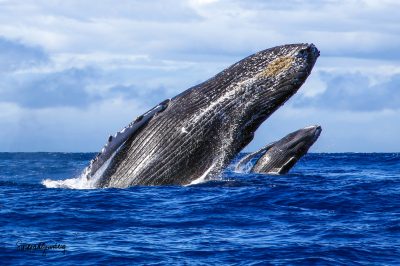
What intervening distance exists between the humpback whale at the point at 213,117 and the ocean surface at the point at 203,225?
22.5 inches

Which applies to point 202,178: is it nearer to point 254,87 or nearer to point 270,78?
point 254,87

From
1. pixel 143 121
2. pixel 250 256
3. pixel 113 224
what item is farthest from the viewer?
pixel 143 121

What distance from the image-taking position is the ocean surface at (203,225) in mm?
12281

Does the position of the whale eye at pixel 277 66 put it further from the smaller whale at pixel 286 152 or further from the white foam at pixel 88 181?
the smaller whale at pixel 286 152

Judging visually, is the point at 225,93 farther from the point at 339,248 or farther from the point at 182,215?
the point at 339,248

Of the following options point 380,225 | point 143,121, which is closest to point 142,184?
point 143,121

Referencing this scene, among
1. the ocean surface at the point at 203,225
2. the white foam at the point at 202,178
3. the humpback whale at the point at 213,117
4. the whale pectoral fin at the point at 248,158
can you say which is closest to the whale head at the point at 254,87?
the humpback whale at the point at 213,117

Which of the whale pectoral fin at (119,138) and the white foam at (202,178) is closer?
the whale pectoral fin at (119,138)

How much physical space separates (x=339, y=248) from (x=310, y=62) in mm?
5847

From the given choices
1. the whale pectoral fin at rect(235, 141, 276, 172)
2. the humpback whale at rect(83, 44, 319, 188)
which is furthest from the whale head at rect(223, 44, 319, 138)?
the whale pectoral fin at rect(235, 141, 276, 172)

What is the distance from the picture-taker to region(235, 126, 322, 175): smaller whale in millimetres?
25734

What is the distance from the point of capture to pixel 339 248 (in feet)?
41.8

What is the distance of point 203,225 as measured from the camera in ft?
48.5

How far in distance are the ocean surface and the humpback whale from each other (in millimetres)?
571
